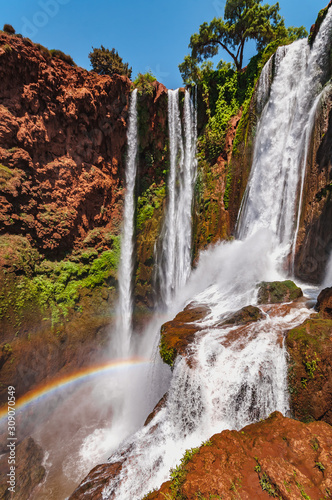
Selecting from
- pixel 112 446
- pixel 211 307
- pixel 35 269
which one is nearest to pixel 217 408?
pixel 211 307

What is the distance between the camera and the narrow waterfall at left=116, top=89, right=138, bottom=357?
13.9 metres

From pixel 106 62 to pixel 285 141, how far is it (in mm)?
12062

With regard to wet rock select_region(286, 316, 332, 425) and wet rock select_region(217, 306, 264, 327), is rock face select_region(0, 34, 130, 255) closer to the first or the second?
wet rock select_region(217, 306, 264, 327)

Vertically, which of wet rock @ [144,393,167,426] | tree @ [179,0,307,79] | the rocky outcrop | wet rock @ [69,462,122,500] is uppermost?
tree @ [179,0,307,79]

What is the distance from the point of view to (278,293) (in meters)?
7.72

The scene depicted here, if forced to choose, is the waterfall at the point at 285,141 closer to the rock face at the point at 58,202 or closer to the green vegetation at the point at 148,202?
the green vegetation at the point at 148,202

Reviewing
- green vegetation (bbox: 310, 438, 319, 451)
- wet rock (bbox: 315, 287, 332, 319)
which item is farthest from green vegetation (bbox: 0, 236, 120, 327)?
wet rock (bbox: 315, 287, 332, 319)

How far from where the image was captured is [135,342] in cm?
1397

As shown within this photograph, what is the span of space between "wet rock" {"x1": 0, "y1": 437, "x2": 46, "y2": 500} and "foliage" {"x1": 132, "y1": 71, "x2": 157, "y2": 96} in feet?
62.6

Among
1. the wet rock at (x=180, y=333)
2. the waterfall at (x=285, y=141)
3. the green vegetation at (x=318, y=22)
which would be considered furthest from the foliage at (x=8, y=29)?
the wet rock at (x=180, y=333)

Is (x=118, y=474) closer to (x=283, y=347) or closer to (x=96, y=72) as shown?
(x=283, y=347)

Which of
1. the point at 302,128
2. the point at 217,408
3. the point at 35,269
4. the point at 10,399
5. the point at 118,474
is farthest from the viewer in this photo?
the point at 35,269

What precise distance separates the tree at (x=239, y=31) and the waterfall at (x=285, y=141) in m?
6.47

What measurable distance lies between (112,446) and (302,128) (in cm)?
1497
